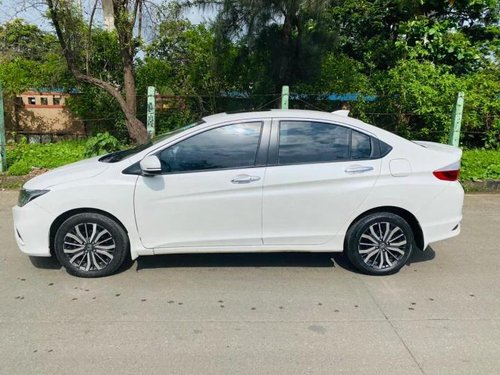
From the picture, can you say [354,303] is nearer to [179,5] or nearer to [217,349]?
[217,349]

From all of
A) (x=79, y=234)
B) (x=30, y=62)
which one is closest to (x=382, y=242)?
(x=79, y=234)

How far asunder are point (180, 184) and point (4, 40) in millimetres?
8012

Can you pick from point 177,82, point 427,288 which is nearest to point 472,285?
point 427,288

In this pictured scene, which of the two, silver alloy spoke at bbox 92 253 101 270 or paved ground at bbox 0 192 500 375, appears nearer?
paved ground at bbox 0 192 500 375

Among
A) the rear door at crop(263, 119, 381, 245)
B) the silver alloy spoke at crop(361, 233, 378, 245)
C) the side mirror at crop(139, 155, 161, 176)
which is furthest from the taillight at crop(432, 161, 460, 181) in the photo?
the side mirror at crop(139, 155, 161, 176)

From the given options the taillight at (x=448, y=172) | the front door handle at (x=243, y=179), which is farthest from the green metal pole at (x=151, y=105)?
the taillight at (x=448, y=172)

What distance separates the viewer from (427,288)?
406cm

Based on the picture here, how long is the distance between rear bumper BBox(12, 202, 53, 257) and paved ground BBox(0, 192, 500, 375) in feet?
1.00

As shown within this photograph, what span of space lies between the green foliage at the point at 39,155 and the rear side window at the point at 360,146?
5956mm

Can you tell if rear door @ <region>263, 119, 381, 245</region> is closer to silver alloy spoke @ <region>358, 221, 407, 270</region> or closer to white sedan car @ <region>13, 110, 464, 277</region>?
white sedan car @ <region>13, 110, 464, 277</region>

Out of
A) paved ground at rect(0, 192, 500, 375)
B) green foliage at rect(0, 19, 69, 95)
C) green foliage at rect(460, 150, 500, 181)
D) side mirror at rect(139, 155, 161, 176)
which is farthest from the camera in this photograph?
green foliage at rect(0, 19, 69, 95)

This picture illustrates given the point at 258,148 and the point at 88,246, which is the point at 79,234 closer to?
the point at 88,246

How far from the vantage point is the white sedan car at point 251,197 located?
4020mm

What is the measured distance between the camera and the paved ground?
2922 millimetres
